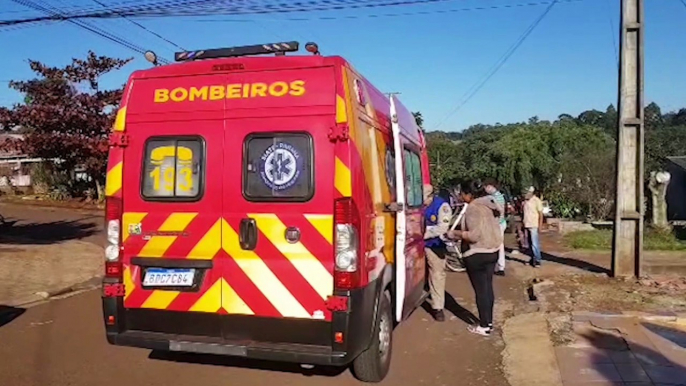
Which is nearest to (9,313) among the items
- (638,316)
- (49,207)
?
(638,316)

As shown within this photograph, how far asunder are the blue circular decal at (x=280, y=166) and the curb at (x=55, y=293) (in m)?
5.61

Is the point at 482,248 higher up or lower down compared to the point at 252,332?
higher up

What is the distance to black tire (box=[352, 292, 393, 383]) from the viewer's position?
5109 millimetres

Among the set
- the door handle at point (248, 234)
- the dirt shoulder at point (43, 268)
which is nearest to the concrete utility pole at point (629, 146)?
the door handle at point (248, 234)

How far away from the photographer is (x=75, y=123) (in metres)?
26.0

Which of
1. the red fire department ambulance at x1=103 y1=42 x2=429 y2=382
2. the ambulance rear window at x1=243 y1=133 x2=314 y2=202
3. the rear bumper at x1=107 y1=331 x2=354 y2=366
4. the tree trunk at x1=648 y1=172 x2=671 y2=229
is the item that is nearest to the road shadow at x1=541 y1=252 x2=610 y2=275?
the tree trunk at x1=648 y1=172 x2=671 y2=229

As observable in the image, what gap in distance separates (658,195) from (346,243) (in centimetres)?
1515

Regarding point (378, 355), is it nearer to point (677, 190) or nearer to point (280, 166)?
point (280, 166)

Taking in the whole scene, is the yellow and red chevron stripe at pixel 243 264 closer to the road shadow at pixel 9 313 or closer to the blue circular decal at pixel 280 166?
the blue circular decal at pixel 280 166

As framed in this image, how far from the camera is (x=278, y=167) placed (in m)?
4.66

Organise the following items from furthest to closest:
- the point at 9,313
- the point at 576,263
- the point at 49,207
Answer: the point at 49,207
the point at 576,263
the point at 9,313

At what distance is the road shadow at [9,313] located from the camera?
25.0 ft

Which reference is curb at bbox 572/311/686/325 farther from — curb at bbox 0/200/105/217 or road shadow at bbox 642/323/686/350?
curb at bbox 0/200/105/217

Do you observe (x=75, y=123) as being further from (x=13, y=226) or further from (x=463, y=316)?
(x=463, y=316)
